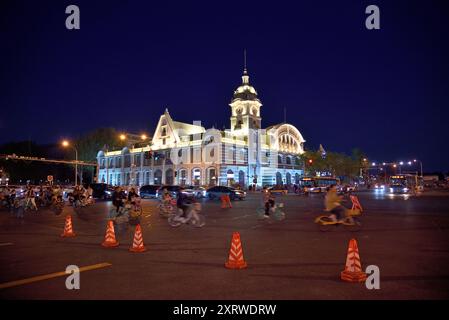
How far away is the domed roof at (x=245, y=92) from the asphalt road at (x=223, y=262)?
2378 inches

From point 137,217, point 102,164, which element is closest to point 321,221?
point 137,217

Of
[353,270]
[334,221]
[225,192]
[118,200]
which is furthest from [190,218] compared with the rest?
[225,192]

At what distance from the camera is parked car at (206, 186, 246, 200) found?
33906 mm

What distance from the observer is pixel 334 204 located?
1273cm

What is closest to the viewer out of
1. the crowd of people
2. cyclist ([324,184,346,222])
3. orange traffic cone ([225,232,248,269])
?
orange traffic cone ([225,232,248,269])

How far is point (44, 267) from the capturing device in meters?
7.86

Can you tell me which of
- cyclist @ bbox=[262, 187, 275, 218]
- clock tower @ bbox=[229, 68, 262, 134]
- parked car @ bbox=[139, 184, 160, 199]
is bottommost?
parked car @ bbox=[139, 184, 160, 199]

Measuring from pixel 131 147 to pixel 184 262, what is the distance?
76856 millimetres

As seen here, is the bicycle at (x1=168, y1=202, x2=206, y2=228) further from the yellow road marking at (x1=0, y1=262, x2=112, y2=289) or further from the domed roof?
the domed roof

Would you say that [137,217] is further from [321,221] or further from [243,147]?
[243,147]

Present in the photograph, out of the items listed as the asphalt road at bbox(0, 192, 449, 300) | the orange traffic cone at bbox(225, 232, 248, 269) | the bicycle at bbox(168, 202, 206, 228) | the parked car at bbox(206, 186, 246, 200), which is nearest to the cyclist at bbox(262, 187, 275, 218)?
the asphalt road at bbox(0, 192, 449, 300)

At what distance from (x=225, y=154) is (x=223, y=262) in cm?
5299

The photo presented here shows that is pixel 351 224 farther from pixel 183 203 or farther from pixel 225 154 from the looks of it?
pixel 225 154

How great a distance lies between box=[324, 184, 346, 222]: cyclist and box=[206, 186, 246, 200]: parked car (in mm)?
21208
